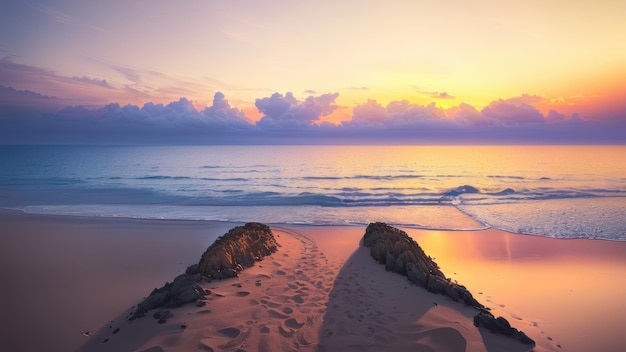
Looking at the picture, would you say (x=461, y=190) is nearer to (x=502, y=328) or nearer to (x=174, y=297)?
(x=502, y=328)

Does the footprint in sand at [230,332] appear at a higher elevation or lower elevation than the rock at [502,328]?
higher

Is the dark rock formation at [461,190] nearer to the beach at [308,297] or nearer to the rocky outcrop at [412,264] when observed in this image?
the beach at [308,297]

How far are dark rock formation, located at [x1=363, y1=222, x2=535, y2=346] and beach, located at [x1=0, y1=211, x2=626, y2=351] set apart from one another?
0.98 feet

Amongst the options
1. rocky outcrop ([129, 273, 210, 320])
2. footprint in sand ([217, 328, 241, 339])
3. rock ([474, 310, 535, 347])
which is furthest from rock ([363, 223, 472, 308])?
rocky outcrop ([129, 273, 210, 320])

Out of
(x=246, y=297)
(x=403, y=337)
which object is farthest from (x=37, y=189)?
(x=403, y=337)

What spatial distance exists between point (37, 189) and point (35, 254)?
3156cm

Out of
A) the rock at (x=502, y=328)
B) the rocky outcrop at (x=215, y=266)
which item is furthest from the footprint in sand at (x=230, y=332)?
the rock at (x=502, y=328)

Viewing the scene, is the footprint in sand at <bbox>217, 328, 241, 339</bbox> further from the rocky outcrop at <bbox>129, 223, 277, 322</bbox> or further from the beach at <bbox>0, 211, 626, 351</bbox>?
the rocky outcrop at <bbox>129, 223, 277, 322</bbox>

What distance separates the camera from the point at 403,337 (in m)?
5.65

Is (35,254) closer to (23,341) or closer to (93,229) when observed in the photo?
(93,229)

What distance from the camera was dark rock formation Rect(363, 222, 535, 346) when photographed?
6.19 metres

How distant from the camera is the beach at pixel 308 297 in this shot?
5.62m

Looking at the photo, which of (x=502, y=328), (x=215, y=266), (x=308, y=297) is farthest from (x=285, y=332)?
(x=502, y=328)

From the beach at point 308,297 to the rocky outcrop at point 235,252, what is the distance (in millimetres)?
337
